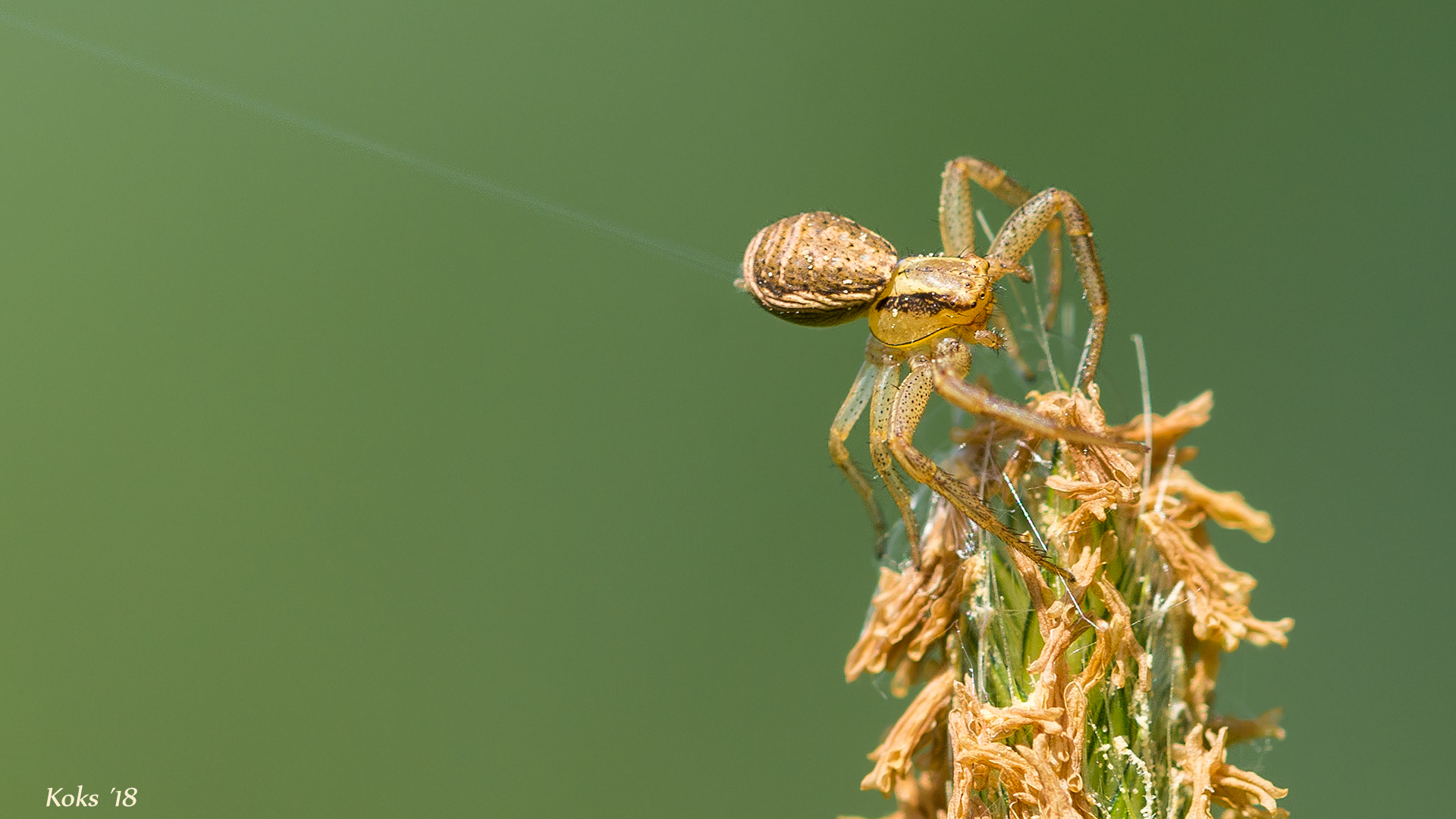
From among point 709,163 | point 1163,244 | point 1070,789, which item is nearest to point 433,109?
point 709,163

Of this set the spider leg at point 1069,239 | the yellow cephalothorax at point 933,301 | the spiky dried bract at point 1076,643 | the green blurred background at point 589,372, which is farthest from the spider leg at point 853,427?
the green blurred background at point 589,372

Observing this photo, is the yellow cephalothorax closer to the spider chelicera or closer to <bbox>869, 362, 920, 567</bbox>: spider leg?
the spider chelicera

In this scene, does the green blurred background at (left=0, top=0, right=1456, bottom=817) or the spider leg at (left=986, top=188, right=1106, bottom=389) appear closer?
the spider leg at (left=986, top=188, right=1106, bottom=389)

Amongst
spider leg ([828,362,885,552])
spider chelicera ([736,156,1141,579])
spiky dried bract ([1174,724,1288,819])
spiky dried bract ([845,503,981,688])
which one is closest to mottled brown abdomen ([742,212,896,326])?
spider chelicera ([736,156,1141,579])

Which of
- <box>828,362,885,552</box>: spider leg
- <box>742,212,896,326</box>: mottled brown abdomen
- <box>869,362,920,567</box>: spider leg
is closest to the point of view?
<box>869,362,920,567</box>: spider leg

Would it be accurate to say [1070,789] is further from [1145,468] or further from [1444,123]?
[1444,123]

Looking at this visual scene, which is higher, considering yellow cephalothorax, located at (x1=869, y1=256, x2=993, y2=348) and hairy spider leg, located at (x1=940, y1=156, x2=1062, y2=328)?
hairy spider leg, located at (x1=940, y1=156, x2=1062, y2=328)

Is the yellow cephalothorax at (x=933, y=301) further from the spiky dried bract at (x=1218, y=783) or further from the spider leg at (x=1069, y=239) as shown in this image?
the spiky dried bract at (x=1218, y=783)
